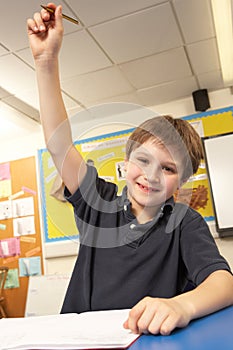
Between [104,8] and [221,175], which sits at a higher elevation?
[104,8]

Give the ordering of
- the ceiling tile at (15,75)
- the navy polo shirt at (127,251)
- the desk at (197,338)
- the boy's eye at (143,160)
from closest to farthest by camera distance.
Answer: the desk at (197,338) → the navy polo shirt at (127,251) → the boy's eye at (143,160) → the ceiling tile at (15,75)

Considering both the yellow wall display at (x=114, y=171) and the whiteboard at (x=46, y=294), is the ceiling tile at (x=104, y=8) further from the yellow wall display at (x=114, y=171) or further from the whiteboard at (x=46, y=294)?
the whiteboard at (x=46, y=294)

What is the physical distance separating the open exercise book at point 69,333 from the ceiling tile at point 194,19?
1590mm

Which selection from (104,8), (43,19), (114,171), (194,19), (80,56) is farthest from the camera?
(80,56)

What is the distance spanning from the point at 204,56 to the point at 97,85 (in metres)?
0.72

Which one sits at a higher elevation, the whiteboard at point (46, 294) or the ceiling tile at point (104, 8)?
the ceiling tile at point (104, 8)

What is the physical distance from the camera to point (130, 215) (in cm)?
79

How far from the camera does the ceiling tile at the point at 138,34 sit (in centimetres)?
178

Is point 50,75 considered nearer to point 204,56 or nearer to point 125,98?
point 204,56

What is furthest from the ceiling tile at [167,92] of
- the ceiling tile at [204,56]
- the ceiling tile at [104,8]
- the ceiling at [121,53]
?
the ceiling tile at [104,8]

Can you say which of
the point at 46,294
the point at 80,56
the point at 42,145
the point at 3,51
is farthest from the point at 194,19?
the point at 46,294

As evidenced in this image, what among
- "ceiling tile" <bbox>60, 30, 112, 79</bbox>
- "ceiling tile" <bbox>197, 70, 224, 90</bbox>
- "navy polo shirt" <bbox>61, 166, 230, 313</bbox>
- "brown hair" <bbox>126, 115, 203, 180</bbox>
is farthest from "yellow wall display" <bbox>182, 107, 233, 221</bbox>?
"navy polo shirt" <bbox>61, 166, 230, 313</bbox>

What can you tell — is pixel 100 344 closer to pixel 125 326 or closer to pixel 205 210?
pixel 125 326

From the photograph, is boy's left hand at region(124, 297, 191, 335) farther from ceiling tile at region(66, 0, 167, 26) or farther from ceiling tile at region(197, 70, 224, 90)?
ceiling tile at region(197, 70, 224, 90)
